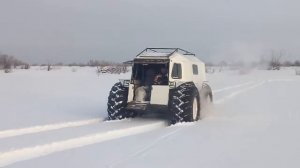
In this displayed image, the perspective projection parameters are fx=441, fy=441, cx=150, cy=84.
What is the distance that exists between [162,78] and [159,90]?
0.90 metres

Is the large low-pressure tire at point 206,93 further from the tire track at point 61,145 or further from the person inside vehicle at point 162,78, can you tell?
the tire track at point 61,145

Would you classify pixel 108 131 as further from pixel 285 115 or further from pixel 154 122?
pixel 285 115

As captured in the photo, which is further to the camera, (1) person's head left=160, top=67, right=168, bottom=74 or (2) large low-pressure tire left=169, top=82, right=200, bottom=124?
(1) person's head left=160, top=67, right=168, bottom=74

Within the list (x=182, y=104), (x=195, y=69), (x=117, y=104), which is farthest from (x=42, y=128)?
(x=195, y=69)

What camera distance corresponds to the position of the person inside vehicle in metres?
12.6

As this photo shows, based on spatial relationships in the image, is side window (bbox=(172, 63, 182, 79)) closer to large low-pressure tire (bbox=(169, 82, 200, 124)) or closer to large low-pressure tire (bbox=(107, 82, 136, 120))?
large low-pressure tire (bbox=(169, 82, 200, 124))

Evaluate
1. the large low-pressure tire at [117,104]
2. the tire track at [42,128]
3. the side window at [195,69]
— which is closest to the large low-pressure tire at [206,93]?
the side window at [195,69]

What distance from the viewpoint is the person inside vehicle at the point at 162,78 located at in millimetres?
12567

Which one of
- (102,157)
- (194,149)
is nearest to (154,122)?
(194,149)

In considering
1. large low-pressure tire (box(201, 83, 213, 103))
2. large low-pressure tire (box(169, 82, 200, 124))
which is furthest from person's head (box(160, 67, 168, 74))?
large low-pressure tire (box(201, 83, 213, 103))

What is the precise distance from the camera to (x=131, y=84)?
12.4 meters

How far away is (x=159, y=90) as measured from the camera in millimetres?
11867

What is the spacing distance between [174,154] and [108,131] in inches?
95.7

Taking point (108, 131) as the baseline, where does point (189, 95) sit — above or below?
above
